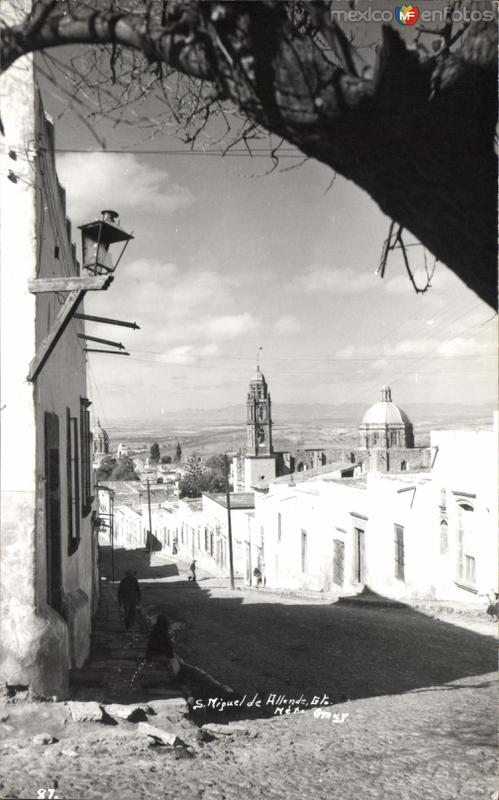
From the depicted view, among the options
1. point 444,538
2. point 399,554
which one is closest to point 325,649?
point 444,538

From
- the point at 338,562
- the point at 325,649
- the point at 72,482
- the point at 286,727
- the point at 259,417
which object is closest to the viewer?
the point at 286,727

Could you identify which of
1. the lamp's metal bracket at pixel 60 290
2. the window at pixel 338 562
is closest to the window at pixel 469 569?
the window at pixel 338 562

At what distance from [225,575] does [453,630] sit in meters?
20.7

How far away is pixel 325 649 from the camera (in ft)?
30.7

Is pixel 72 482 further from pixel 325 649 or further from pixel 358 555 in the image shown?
pixel 358 555

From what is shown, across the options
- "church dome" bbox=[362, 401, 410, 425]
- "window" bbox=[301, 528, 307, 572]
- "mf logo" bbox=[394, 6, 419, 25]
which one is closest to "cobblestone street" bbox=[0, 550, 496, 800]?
"mf logo" bbox=[394, 6, 419, 25]

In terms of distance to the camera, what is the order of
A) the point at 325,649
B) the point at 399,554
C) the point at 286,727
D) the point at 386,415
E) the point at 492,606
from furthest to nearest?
the point at 386,415, the point at 399,554, the point at 492,606, the point at 325,649, the point at 286,727

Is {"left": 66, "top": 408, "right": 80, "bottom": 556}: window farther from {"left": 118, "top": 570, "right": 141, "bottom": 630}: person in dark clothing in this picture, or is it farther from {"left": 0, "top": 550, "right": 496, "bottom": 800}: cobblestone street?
{"left": 118, "top": 570, "right": 141, "bottom": 630}: person in dark clothing

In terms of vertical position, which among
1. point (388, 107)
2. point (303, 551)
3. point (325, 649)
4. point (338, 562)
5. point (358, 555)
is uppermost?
point (388, 107)

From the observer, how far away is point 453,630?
36.4 feet

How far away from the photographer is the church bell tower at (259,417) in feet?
192

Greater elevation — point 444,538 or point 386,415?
point 386,415

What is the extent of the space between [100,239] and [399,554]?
1338 centimetres

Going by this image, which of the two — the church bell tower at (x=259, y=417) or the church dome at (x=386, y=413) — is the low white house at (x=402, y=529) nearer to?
the church bell tower at (x=259, y=417)
